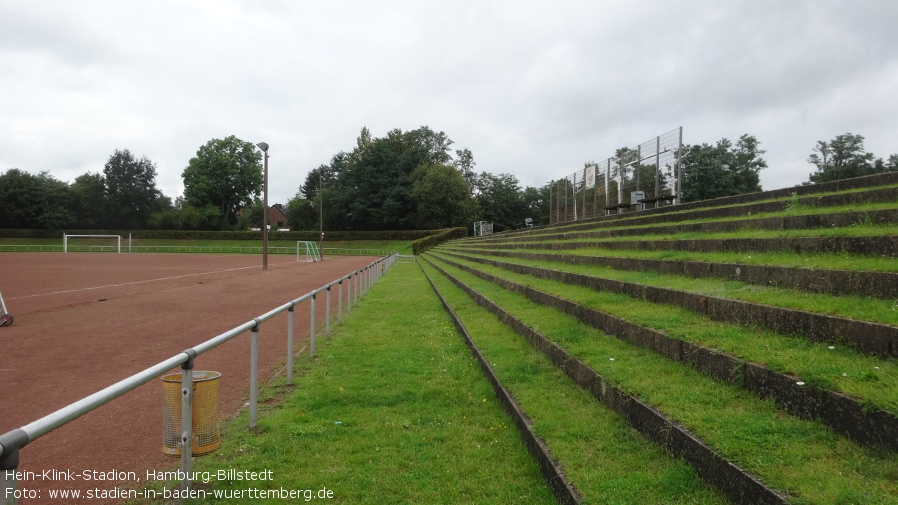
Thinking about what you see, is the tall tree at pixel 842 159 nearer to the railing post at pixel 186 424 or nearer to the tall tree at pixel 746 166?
the tall tree at pixel 746 166

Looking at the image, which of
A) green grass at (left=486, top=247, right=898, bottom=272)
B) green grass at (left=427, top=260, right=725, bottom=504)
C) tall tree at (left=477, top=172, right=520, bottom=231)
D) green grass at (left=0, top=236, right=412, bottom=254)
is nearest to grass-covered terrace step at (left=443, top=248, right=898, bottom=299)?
green grass at (left=486, top=247, right=898, bottom=272)

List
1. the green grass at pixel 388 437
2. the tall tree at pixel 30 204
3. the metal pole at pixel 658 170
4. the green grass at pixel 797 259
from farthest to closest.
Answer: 1. the tall tree at pixel 30 204
2. the metal pole at pixel 658 170
3. the green grass at pixel 797 259
4. the green grass at pixel 388 437

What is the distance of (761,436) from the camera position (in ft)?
9.33

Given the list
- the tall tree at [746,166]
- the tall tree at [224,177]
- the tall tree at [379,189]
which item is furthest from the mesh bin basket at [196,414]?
the tall tree at [224,177]

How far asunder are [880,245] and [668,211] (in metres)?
7.76

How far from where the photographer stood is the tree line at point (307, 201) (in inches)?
2584

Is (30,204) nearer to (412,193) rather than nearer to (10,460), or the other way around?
(412,193)

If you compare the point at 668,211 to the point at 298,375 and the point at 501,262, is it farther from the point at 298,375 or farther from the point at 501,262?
the point at 298,375

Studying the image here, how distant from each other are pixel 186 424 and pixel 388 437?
166 centimetres

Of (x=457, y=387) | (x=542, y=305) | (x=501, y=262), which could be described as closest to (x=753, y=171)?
(x=501, y=262)

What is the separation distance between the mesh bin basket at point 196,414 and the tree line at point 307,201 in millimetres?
59125

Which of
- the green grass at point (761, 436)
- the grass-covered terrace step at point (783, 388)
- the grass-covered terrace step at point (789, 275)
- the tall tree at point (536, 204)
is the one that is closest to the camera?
the green grass at point (761, 436)

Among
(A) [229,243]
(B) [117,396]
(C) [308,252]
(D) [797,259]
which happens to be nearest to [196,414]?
(B) [117,396]

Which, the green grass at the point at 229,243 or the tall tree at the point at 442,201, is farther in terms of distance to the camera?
the tall tree at the point at 442,201
